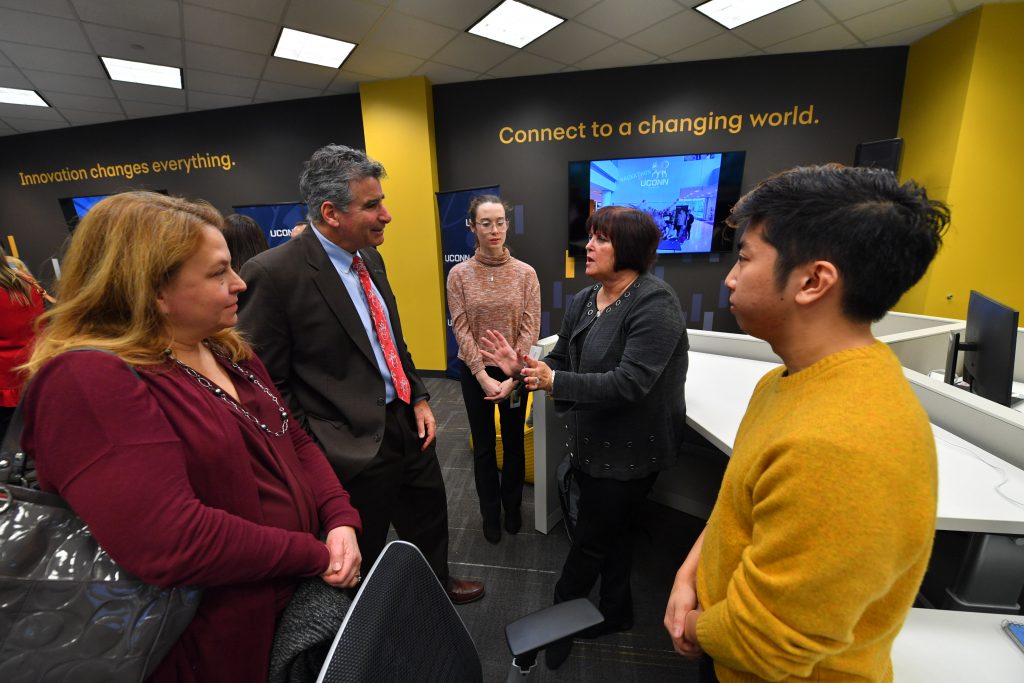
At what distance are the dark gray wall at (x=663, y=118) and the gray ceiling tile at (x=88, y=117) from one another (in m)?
3.65

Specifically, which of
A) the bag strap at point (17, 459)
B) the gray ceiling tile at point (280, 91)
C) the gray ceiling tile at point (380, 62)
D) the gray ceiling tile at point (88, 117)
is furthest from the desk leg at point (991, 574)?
the gray ceiling tile at point (88, 117)

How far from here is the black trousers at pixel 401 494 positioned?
135cm

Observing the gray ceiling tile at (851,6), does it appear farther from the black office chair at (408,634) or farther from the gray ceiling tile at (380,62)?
the black office chair at (408,634)

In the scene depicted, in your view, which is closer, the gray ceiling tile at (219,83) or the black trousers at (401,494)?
the black trousers at (401,494)

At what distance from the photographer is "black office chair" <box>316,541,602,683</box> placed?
1.73 ft

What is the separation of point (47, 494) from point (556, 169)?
14.0 ft

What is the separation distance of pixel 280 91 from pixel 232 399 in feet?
14.9

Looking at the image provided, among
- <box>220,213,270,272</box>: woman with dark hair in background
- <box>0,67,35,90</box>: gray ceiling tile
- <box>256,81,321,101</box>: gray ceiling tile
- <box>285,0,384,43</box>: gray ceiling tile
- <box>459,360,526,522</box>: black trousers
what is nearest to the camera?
<box>220,213,270,272</box>: woman with dark hair in background

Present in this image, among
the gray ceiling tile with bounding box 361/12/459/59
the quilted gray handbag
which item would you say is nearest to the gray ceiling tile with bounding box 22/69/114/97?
the gray ceiling tile with bounding box 361/12/459/59

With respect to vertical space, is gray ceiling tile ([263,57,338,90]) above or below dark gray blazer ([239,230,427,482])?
above

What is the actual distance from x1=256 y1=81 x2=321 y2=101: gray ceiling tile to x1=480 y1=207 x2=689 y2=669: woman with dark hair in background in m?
4.10

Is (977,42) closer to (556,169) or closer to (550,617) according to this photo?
(556,169)

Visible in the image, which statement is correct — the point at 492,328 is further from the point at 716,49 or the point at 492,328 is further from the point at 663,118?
the point at 716,49

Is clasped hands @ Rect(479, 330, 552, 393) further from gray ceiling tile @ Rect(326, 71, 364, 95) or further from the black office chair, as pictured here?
gray ceiling tile @ Rect(326, 71, 364, 95)
